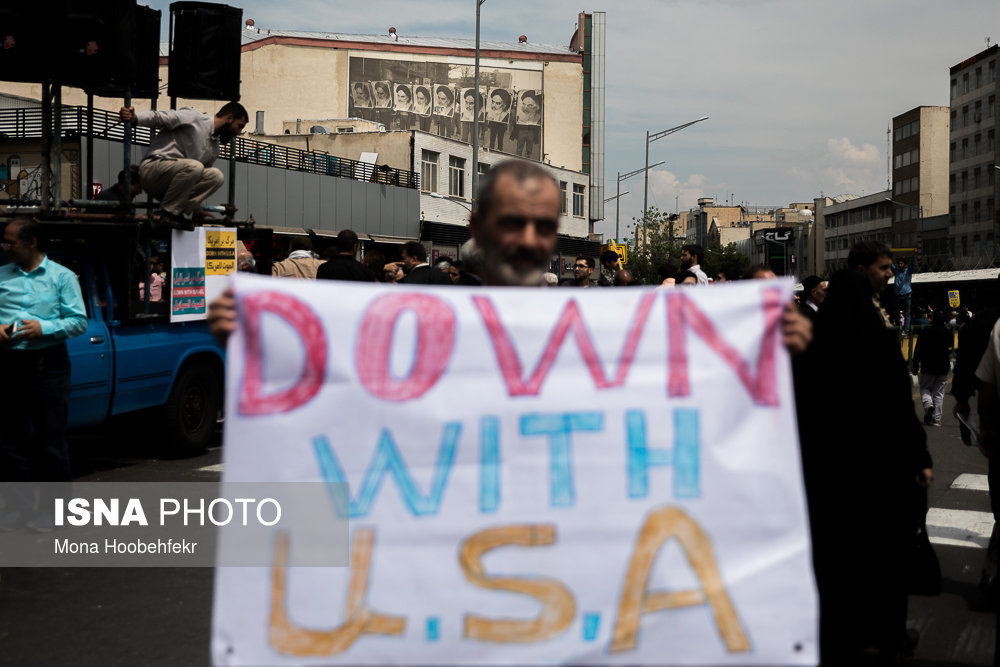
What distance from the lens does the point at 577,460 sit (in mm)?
2242

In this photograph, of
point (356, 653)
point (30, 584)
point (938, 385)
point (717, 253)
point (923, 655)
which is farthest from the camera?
point (717, 253)

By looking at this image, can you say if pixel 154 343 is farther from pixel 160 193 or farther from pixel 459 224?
pixel 459 224

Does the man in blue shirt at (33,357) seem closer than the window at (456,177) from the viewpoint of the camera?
Yes

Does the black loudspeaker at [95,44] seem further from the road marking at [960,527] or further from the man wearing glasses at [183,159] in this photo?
the road marking at [960,527]

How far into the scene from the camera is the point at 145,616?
17.8 feet

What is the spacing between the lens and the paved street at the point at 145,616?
486 cm

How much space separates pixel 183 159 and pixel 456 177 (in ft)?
132

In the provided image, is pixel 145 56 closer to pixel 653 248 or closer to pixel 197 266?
pixel 197 266

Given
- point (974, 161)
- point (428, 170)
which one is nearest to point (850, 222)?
point (974, 161)

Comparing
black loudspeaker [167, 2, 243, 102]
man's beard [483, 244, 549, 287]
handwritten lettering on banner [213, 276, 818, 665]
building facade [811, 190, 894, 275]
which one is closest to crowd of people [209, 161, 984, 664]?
man's beard [483, 244, 549, 287]

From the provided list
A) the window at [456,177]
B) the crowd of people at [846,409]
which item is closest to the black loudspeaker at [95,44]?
the crowd of people at [846,409]

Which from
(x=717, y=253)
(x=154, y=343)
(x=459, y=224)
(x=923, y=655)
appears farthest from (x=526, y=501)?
(x=717, y=253)

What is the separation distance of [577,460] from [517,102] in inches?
2360

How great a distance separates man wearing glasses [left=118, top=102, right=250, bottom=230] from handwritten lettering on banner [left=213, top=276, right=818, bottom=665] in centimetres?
733
